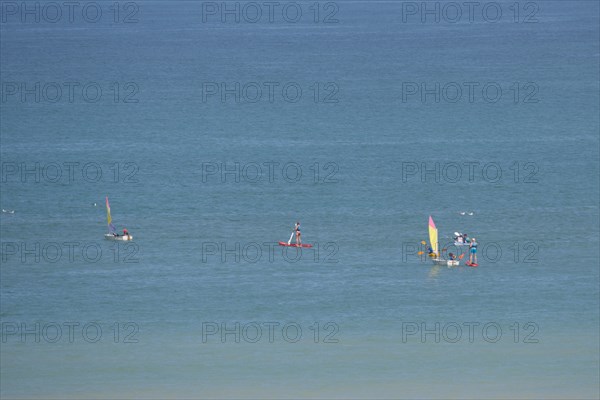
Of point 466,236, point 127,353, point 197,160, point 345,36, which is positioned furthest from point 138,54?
point 127,353

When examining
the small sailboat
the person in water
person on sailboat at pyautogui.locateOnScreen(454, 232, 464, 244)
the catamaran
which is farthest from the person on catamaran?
the small sailboat

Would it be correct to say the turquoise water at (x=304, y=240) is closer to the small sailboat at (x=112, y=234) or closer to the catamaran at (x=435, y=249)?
the small sailboat at (x=112, y=234)

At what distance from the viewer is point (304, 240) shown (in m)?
58.3

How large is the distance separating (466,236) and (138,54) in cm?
9552

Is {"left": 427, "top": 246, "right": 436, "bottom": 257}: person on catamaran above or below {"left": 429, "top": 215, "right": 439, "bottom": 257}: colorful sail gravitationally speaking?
below

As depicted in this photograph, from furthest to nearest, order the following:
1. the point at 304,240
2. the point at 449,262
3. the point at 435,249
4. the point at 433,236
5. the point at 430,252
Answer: the point at 304,240
the point at 433,236
the point at 435,249
the point at 430,252
the point at 449,262

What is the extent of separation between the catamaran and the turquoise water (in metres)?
0.59

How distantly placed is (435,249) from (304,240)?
5854 millimetres

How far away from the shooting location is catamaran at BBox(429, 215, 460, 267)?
54.3 metres

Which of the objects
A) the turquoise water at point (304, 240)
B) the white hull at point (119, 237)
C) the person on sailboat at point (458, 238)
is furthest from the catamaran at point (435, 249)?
the white hull at point (119, 237)

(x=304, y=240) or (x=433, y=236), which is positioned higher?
(x=433, y=236)

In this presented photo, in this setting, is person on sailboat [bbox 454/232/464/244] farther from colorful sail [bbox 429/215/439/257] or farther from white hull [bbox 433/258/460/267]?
white hull [bbox 433/258/460/267]

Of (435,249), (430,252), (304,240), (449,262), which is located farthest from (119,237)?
(449,262)

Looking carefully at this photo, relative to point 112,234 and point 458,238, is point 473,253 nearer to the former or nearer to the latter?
point 458,238
